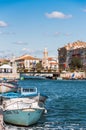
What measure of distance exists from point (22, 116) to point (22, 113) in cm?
27

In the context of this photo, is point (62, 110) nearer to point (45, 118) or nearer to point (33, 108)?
point (45, 118)

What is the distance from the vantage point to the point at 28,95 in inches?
1692

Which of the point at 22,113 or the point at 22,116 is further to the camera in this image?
the point at 22,116

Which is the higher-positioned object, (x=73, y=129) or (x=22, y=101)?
(x=22, y=101)

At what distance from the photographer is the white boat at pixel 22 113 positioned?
34.5 meters

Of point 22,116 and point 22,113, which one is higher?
point 22,113

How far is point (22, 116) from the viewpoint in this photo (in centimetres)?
3456

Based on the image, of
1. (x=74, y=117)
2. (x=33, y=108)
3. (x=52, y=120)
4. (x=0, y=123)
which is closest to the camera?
(x=0, y=123)

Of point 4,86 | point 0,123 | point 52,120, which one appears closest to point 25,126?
point 52,120

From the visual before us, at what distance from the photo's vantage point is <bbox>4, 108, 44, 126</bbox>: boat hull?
34.5 m

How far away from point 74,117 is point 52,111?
548 centimetres

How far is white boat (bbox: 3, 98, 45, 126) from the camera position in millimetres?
34500

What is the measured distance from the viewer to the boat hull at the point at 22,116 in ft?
113

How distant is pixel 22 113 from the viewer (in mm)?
34438
